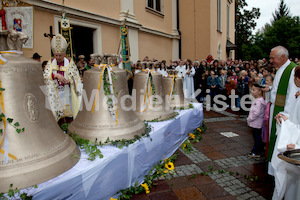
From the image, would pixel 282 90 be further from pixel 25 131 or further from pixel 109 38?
pixel 109 38

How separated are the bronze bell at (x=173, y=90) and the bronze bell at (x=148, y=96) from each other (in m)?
0.99

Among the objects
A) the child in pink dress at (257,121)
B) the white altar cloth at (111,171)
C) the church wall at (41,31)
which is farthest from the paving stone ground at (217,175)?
the church wall at (41,31)

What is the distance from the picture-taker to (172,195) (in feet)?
9.27

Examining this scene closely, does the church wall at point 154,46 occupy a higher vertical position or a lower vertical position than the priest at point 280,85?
higher

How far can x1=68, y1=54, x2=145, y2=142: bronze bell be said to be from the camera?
8.60 feet

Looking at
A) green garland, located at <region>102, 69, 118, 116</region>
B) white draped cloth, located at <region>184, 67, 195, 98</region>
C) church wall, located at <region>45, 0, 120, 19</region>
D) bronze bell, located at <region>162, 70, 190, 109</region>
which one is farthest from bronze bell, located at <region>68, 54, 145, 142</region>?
white draped cloth, located at <region>184, 67, 195, 98</region>

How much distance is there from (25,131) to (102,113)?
40.6 inches

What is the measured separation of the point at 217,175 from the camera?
3332 millimetres

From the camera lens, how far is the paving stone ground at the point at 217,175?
2.83m

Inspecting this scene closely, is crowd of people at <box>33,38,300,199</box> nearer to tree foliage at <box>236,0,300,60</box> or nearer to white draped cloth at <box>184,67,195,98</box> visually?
white draped cloth at <box>184,67,195,98</box>

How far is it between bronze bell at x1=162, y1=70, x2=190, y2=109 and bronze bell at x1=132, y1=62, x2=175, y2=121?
0.99 meters

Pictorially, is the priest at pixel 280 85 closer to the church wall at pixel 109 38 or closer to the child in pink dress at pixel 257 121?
the child in pink dress at pixel 257 121

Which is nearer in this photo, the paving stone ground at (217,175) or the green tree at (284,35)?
the paving stone ground at (217,175)

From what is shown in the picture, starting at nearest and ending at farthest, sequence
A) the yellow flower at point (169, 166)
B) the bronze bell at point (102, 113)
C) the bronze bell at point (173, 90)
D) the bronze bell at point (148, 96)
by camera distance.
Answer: the bronze bell at point (102, 113)
the yellow flower at point (169, 166)
the bronze bell at point (148, 96)
the bronze bell at point (173, 90)
